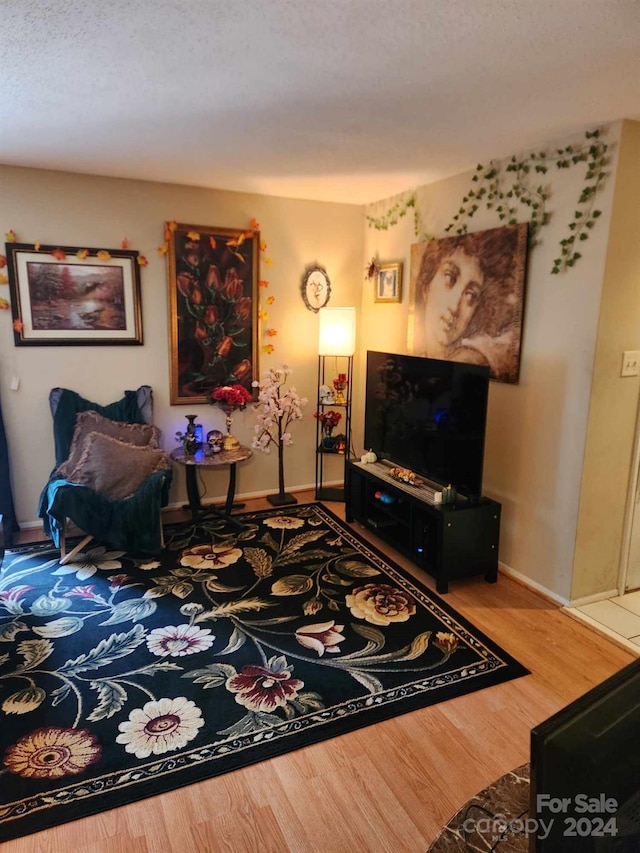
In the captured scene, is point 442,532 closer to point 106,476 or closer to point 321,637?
point 321,637

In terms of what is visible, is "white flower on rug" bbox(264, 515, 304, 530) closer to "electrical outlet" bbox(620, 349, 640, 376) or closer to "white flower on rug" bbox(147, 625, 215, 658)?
"white flower on rug" bbox(147, 625, 215, 658)

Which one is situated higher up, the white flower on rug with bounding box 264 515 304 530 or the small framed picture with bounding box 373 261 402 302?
the small framed picture with bounding box 373 261 402 302

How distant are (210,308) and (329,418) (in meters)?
1.28

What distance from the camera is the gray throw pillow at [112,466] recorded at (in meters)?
3.49

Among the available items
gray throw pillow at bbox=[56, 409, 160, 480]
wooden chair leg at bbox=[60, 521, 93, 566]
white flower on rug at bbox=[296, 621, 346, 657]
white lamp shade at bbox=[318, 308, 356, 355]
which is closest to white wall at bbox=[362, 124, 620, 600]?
white lamp shade at bbox=[318, 308, 356, 355]

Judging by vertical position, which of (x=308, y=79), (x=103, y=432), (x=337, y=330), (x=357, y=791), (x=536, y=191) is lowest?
(x=357, y=791)

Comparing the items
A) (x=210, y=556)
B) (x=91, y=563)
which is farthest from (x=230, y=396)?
(x=91, y=563)

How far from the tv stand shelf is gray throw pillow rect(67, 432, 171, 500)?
1558 millimetres

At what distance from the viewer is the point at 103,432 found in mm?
3805

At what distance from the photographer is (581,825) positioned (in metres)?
0.68

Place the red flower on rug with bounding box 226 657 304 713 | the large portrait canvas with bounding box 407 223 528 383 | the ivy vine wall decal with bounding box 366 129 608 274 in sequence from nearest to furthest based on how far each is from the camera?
the red flower on rug with bounding box 226 657 304 713 → the ivy vine wall decal with bounding box 366 129 608 274 → the large portrait canvas with bounding box 407 223 528 383

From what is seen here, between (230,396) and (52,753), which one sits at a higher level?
(230,396)

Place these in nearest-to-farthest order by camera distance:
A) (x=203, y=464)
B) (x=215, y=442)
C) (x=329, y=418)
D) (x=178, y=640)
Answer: (x=178, y=640)
(x=203, y=464)
(x=215, y=442)
(x=329, y=418)

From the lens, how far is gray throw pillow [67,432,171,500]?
349cm
